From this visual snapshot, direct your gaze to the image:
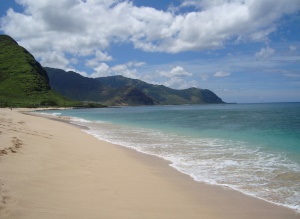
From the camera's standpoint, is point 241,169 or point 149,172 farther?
point 241,169

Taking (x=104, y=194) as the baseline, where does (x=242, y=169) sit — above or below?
below

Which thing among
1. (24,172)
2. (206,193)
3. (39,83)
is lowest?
(206,193)

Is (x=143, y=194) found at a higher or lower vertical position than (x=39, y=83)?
lower

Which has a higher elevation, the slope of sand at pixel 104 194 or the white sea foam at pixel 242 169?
the slope of sand at pixel 104 194

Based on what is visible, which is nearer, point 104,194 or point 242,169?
point 104,194

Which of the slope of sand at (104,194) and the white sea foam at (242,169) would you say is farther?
the white sea foam at (242,169)

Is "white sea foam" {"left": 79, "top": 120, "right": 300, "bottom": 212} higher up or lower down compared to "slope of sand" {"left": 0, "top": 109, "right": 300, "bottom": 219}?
lower down

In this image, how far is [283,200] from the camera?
7785 millimetres

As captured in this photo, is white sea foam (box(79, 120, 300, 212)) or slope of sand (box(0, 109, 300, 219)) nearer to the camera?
slope of sand (box(0, 109, 300, 219))

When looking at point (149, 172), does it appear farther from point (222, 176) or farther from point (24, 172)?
point (24, 172)

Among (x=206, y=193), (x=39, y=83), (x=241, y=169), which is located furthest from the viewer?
(x=39, y=83)

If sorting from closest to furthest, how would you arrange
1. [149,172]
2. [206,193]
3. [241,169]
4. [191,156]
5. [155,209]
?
[155,209], [206,193], [149,172], [241,169], [191,156]

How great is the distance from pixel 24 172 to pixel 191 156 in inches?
356

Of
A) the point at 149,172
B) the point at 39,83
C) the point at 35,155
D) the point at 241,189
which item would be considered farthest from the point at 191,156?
the point at 39,83
